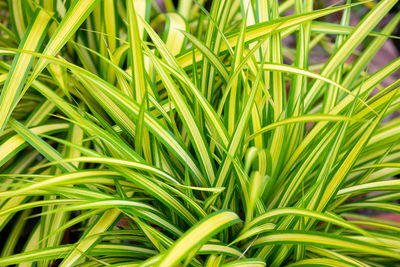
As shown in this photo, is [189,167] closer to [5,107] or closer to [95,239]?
[95,239]

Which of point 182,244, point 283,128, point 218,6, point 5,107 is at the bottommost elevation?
point 182,244

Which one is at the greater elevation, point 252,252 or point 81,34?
point 81,34

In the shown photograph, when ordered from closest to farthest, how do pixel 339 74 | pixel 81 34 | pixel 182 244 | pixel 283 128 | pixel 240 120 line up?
1. pixel 182 244
2. pixel 240 120
3. pixel 283 128
4. pixel 339 74
5. pixel 81 34

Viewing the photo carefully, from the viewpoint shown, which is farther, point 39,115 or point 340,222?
point 39,115

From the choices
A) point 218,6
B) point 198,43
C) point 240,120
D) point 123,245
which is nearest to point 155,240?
point 123,245

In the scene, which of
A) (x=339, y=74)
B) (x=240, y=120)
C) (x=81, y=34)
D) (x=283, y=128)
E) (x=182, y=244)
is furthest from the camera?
(x=81, y=34)

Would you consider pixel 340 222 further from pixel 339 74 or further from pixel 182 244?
pixel 339 74
